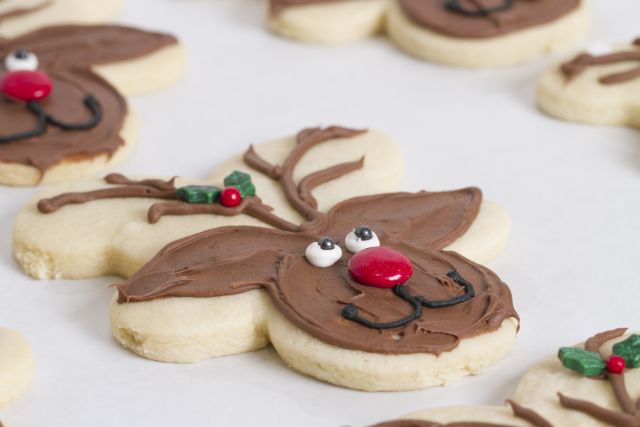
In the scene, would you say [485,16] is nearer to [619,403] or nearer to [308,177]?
[308,177]

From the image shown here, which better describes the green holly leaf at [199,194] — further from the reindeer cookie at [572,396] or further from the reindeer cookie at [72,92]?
the reindeer cookie at [572,396]

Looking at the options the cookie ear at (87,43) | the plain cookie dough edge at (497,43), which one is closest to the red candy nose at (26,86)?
the cookie ear at (87,43)

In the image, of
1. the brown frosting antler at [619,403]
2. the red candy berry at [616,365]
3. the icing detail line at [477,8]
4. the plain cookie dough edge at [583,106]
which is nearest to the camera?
the brown frosting antler at [619,403]

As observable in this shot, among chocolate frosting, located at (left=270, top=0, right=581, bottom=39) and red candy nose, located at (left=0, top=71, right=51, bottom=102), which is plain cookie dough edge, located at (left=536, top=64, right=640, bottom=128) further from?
red candy nose, located at (left=0, top=71, right=51, bottom=102)

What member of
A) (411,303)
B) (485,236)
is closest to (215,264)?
(411,303)

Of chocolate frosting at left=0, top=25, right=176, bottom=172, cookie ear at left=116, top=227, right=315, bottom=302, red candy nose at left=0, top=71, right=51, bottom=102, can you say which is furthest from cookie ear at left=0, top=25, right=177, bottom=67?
cookie ear at left=116, top=227, right=315, bottom=302

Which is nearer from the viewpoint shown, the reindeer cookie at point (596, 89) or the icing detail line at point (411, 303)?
A: the icing detail line at point (411, 303)
